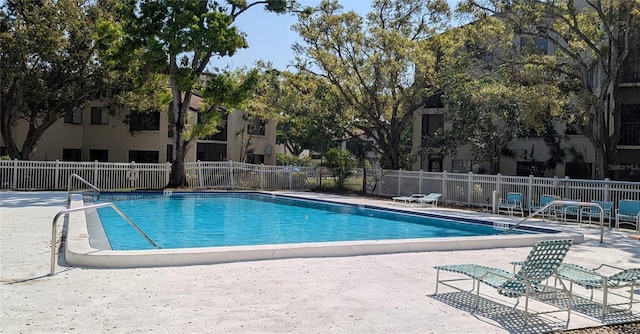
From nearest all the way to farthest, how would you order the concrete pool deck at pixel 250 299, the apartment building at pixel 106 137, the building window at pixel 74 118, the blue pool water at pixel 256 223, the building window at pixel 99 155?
the concrete pool deck at pixel 250 299 → the blue pool water at pixel 256 223 → the apartment building at pixel 106 137 → the building window at pixel 74 118 → the building window at pixel 99 155

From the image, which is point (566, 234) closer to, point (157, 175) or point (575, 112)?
point (575, 112)

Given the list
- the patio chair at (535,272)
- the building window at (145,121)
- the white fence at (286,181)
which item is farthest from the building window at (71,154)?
the patio chair at (535,272)

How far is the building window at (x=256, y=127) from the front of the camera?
38.2 meters

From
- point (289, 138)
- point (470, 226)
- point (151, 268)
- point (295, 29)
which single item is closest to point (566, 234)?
point (470, 226)

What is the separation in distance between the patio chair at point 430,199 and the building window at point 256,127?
18657 mm

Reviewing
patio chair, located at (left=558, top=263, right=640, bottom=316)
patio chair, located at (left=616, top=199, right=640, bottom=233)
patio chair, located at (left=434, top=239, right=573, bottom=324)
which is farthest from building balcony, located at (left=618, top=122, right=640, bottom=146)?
patio chair, located at (left=434, top=239, right=573, bottom=324)

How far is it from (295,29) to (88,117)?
15057 millimetres

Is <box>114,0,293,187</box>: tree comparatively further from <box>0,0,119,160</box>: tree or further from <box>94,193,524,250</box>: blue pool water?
<box>94,193,524,250</box>: blue pool water

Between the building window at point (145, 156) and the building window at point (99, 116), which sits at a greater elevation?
the building window at point (99, 116)

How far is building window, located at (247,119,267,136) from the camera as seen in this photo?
125 ft

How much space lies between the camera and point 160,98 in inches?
1072

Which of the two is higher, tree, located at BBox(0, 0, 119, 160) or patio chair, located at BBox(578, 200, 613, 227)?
tree, located at BBox(0, 0, 119, 160)

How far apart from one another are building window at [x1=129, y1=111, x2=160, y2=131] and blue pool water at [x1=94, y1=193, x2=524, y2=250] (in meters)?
10.5

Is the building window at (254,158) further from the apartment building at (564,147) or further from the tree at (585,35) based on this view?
the tree at (585,35)
